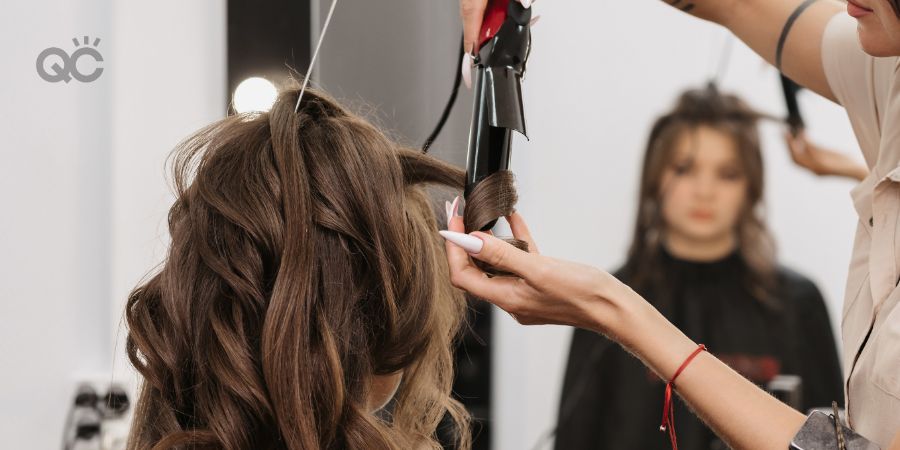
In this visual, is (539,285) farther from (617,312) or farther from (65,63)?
(65,63)

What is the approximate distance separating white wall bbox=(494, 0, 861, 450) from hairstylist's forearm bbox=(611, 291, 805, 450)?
0.86 metres

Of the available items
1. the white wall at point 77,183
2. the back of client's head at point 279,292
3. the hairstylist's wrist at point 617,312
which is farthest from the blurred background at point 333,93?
the hairstylist's wrist at point 617,312

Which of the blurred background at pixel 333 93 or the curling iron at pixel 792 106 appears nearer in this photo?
the blurred background at pixel 333 93

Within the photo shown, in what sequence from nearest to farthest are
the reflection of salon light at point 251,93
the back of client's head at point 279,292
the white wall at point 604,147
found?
the back of client's head at point 279,292, the reflection of salon light at point 251,93, the white wall at point 604,147

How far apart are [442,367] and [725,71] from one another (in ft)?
3.39

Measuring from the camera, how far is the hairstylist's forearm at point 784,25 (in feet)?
3.65

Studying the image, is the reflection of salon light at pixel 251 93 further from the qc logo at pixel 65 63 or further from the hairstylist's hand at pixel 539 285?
the hairstylist's hand at pixel 539 285

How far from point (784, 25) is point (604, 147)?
2.06ft

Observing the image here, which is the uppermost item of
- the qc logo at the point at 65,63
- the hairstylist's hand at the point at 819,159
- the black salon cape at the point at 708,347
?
the qc logo at the point at 65,63

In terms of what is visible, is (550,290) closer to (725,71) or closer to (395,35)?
(395,35)

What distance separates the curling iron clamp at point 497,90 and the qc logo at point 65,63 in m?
0.44

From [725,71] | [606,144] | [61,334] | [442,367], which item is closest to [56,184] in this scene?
[61,334]

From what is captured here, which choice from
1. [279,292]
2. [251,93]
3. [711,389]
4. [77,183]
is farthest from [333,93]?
[711,389]

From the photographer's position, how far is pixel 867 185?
3.21 ft
